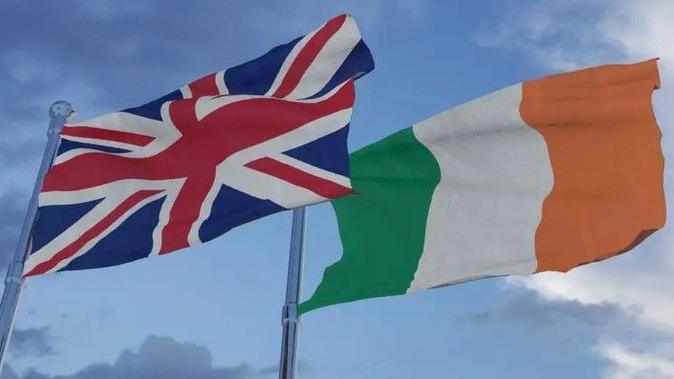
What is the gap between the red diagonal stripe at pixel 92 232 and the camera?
996 cm

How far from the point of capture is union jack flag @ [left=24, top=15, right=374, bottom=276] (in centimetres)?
975

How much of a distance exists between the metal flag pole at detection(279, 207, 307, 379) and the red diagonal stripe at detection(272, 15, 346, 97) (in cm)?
208

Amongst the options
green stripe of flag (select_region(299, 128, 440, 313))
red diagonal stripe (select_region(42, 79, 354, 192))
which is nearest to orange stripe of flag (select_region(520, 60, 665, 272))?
green stripe of flag (select_region(299, 128, 440, 313))

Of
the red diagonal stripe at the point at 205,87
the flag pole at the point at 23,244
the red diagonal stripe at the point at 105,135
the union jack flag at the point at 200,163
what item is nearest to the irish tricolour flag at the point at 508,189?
the union jack flag at the point at 200,163

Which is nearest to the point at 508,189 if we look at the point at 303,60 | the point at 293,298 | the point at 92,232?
the point at 293,298

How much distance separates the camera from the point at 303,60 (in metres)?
11.5

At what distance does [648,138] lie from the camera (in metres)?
10.0

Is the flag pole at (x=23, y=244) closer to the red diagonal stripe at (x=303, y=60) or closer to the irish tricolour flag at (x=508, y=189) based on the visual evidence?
the red diagonal stripe at (x=303, y=60)

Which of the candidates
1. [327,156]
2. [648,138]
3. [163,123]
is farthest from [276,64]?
[648,138]

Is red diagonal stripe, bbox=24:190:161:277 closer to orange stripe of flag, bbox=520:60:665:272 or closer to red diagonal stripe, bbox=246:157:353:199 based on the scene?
red diagonal stripe, bbox=246:157:353:199

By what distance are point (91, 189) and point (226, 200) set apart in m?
1.74

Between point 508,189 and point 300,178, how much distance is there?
2398 mm

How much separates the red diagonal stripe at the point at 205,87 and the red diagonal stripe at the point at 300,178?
1.95 meters

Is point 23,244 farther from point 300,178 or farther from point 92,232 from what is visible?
point 300,178
